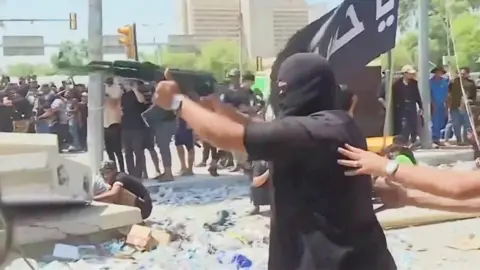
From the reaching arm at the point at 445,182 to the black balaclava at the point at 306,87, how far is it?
0.37m

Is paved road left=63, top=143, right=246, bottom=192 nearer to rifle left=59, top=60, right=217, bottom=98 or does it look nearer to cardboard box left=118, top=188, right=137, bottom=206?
cardboard box left=118, top=188, right=137, bottom=206

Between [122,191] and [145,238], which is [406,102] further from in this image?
[145,238]

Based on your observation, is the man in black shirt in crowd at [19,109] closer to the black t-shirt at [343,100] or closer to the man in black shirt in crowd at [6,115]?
the man in black shirt in crowd at [6,115]

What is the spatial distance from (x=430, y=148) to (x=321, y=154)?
9.96 m

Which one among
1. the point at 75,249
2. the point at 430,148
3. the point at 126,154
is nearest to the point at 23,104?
the point at 126,154

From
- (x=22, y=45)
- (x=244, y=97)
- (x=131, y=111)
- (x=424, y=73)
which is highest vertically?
(x=22, y=45)

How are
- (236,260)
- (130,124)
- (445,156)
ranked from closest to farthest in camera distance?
(236,260)
(130,124)
(445,156)

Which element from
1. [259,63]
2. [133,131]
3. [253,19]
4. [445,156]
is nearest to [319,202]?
[133,131]

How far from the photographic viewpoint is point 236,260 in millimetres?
5488

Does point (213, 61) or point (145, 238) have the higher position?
point (213, 61)

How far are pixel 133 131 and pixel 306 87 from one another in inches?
266

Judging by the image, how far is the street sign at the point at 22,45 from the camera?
891 centimetres

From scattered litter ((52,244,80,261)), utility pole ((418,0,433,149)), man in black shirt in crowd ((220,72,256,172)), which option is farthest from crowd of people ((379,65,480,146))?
scattered litter ((52,244,80,261))

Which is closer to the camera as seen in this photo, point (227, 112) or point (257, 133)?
point (257, 133)
